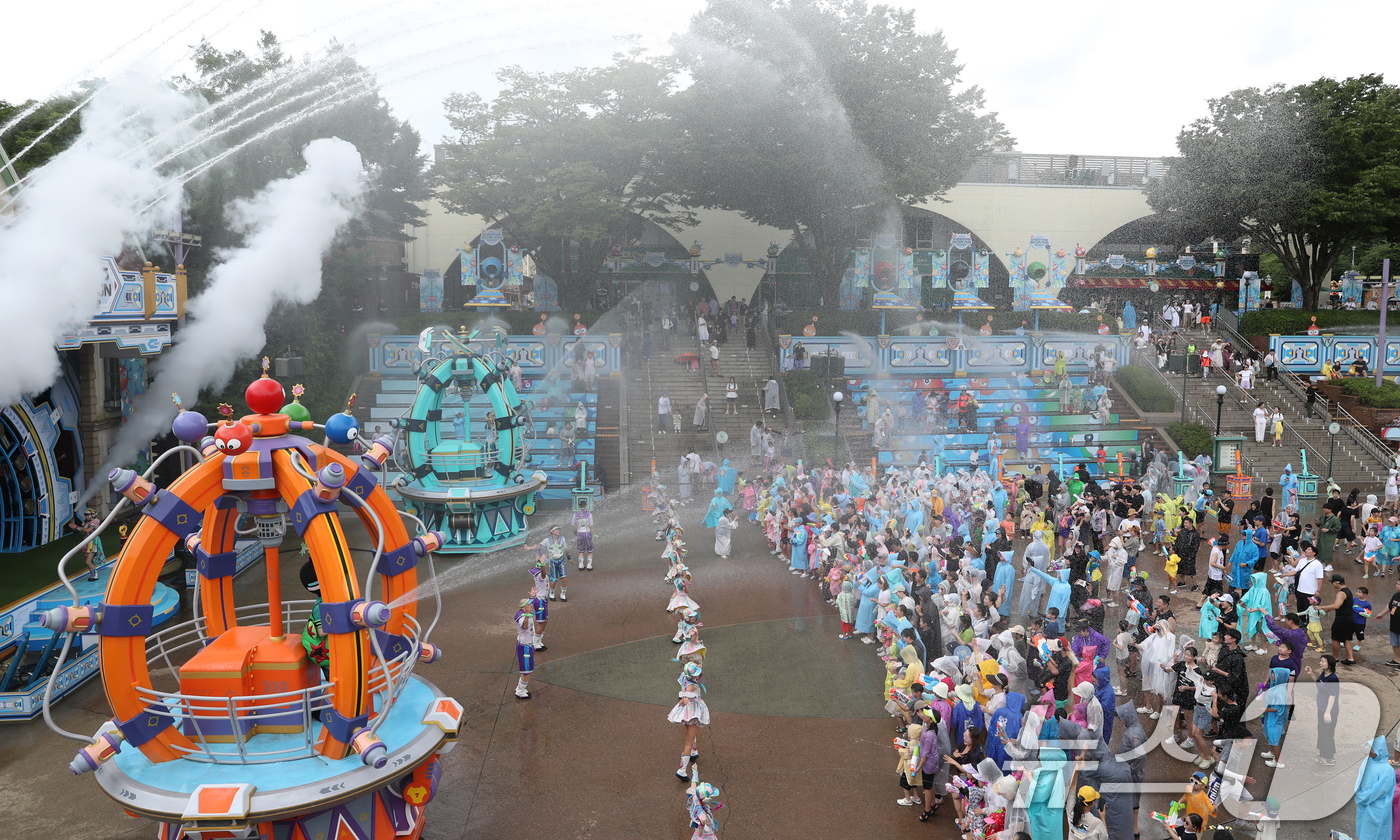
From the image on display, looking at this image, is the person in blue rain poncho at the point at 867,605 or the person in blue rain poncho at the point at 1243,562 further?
the person in blue rain poncho at the point at 1243,562

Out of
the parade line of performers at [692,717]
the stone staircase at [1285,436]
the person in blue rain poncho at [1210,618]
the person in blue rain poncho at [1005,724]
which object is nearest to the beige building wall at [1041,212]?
the stone staircase at [1285,436]

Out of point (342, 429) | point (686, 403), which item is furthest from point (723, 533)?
point (342, 429)

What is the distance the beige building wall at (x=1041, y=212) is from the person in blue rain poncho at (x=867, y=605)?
96.9 feet

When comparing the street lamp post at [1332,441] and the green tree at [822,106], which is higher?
the green tree at [822,106]

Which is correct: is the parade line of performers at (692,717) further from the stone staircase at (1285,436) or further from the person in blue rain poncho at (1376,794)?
the stone staircase at (1285,436)

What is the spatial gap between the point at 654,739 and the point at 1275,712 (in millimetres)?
7187

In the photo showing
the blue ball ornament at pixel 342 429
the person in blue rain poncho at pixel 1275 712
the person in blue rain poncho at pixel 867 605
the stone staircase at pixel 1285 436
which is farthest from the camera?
the stone staircase at pixel 1285 436

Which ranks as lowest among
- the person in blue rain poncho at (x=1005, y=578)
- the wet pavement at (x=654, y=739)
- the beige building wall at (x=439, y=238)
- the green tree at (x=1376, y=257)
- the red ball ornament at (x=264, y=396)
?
the wet pavement at (x=654, y=739)

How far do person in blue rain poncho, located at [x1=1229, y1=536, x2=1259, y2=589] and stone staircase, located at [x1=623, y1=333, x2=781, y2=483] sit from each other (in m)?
14.1

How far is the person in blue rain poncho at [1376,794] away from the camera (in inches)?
318

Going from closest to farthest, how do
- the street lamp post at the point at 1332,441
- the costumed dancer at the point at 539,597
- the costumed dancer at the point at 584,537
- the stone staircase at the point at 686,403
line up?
the costumed dancer at the point at 539,597
the costumed dancer at the point at 584,537
the street lamp post at the point at 1332,441
the stone staircase at the point at 686,403

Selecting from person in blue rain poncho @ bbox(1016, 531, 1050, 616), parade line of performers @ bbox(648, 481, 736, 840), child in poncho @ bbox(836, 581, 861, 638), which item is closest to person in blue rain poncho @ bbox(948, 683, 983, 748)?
parade line of performers @ bbox(648, 481, 736, 840)

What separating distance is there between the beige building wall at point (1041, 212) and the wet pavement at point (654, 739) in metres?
26.6

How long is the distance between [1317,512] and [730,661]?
1715 cm
